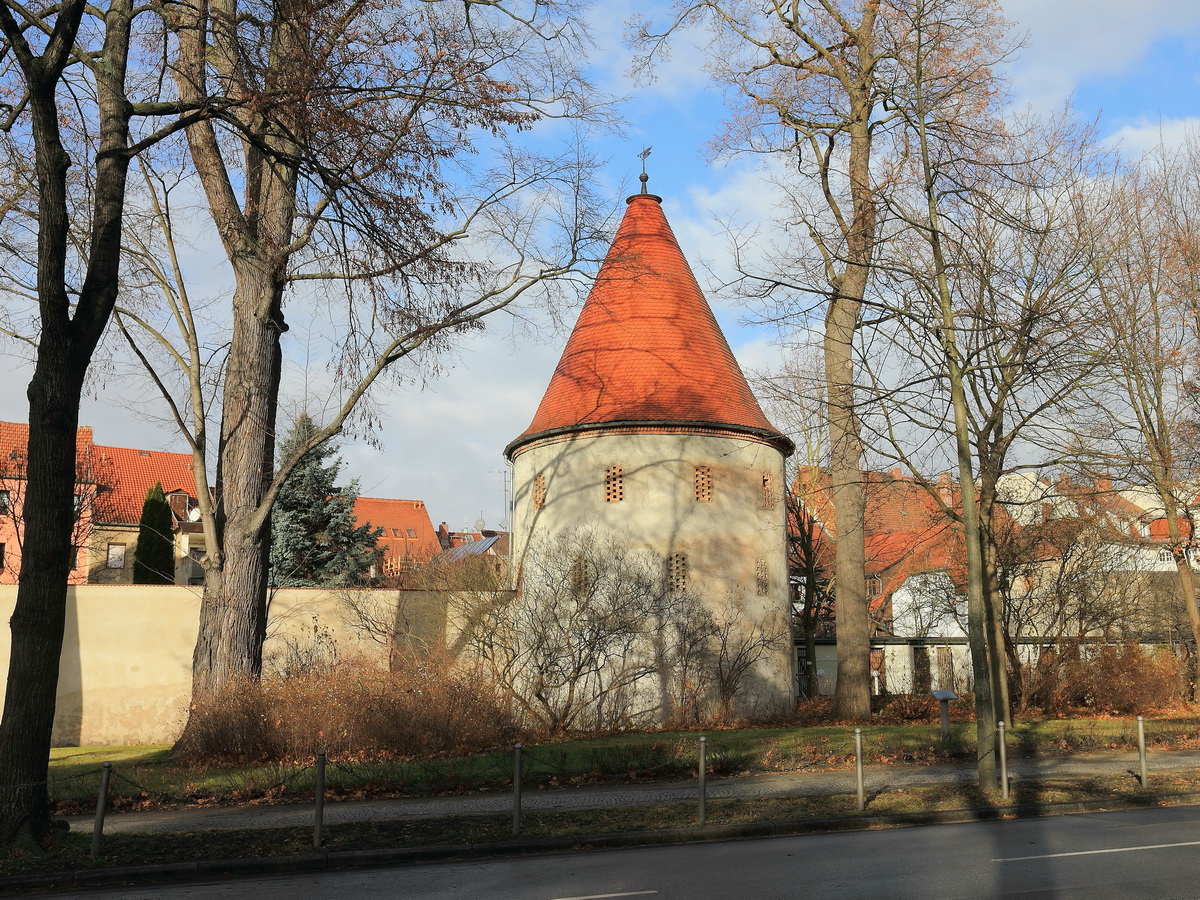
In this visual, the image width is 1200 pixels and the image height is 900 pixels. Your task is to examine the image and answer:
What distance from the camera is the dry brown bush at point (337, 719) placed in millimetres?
13195

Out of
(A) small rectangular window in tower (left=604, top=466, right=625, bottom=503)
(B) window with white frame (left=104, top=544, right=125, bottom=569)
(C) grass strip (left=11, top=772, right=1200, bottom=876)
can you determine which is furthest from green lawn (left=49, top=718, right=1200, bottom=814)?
(B) window with white frame (left=104, top=544, right=125, bottom=569)

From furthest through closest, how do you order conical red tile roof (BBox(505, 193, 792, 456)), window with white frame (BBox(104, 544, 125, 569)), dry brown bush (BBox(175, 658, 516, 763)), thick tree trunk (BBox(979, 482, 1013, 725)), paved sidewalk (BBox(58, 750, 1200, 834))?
window with white frame (BBox(104, 544, 125, 569)), conical red tile roof (BBox(505, 193, 792, 456)), thick tree trunk (BBox(979, 482, 1013, 725)), dry brown bush (BBox(175, 658, 516, 763)), paved sidewalk (BBox(58, 750, 1200, 834))

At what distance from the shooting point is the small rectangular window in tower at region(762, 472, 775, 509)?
2342cm

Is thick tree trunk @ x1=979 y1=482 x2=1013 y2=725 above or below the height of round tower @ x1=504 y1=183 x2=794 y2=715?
below

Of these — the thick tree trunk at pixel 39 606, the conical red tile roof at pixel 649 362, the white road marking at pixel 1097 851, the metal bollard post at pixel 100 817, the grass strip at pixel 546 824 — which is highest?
the conical red tile roof at pixel 649 362

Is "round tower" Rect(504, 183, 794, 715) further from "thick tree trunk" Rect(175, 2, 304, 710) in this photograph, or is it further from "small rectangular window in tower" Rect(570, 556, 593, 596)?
"thick tree trunk" Rect(175, 2, 304, 710)

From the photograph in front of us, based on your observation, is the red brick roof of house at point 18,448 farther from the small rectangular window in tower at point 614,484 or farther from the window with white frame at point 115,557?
the small rectangular window in tower at point 614,484

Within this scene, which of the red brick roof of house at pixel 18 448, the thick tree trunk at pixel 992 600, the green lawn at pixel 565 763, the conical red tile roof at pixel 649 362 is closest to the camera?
the green lawn at pixel 565 763

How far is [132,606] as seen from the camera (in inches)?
821

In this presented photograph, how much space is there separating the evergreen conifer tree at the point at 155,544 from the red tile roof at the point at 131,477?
3.14 m

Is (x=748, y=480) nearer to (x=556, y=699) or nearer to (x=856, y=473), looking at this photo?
(x=856, y=473)

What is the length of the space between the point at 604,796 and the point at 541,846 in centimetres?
296

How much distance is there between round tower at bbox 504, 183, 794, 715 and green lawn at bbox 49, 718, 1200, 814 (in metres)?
4.22

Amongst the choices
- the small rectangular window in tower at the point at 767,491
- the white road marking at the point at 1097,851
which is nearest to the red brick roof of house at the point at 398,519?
the small rectangular window in tower at the point at 767,491
